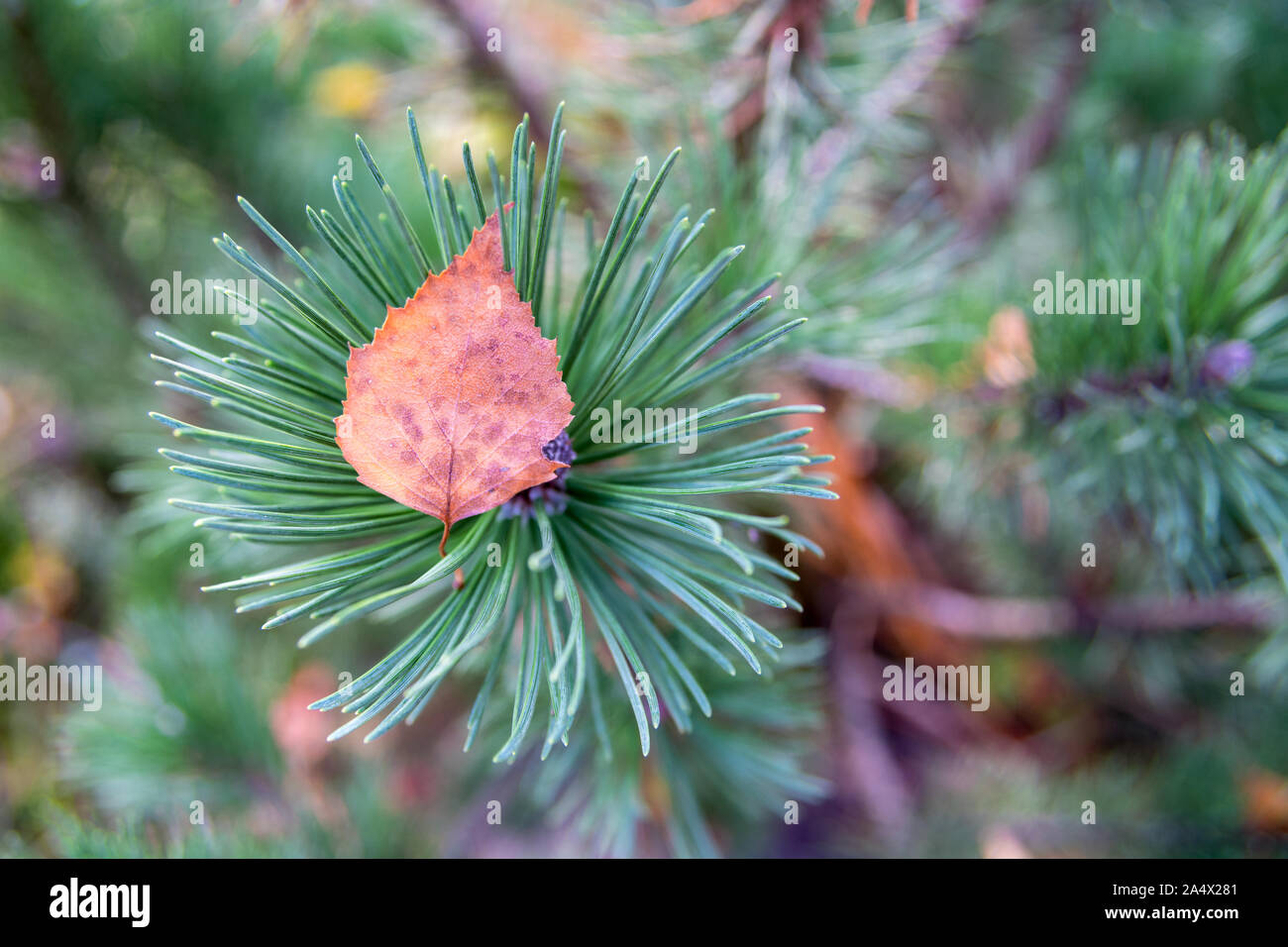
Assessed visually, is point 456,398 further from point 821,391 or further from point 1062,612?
point 1062,612

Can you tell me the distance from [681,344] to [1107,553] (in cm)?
50

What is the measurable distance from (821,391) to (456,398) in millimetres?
447

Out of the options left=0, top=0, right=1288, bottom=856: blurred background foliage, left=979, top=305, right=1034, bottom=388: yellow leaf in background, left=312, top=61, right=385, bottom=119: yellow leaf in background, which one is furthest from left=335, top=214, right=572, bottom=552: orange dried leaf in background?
left=312, top=61, right=385, bottom=119: yellow leaf in background

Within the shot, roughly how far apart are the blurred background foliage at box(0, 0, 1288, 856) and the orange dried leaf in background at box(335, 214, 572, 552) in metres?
0.17

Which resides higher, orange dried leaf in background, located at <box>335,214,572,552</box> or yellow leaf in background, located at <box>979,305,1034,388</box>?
yellow leaf in background, located at <box>979,305,1034,388</box>

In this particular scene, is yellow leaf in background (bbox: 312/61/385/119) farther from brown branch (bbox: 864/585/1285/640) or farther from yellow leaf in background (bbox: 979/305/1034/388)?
brown branch (bbox: 864/585/1285/640)

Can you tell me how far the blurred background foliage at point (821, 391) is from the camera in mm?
419

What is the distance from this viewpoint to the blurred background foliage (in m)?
0.42

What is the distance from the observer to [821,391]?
25.1 inches

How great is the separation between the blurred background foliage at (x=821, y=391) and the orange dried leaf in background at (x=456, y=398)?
0.56 ft

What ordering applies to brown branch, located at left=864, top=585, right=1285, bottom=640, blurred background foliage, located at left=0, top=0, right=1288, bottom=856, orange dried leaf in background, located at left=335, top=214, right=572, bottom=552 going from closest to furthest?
orange dried leaf in background, located at left=335, top=214, right=572, bottom=552 < blurred background foliage, located at left=0, top=0, right=1288, bottom=856 < brown branch, located at left=864, top=585, right=1285, bottom=640

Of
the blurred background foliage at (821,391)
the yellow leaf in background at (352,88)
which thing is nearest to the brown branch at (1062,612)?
the blurred background foliage at (821,391)
